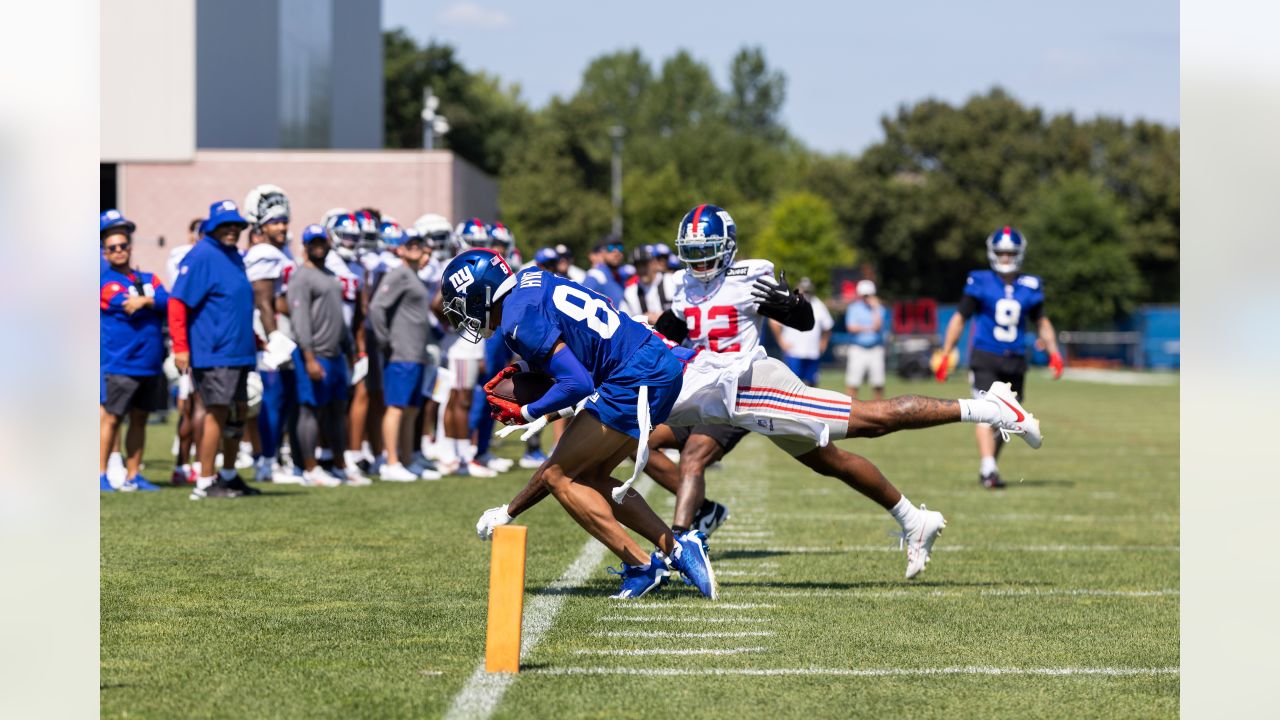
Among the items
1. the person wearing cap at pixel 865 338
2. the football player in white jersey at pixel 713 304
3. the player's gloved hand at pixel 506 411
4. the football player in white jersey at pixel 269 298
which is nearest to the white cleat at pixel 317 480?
the football player in white jersey at pixel 269 298

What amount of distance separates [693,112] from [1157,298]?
48.9 meters

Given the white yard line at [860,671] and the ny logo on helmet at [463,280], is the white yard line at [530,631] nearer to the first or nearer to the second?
the white yard line at [860,671]

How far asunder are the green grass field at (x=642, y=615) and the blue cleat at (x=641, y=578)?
0.32ft

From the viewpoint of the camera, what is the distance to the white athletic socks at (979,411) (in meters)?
7.41

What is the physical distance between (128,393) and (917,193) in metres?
64.0

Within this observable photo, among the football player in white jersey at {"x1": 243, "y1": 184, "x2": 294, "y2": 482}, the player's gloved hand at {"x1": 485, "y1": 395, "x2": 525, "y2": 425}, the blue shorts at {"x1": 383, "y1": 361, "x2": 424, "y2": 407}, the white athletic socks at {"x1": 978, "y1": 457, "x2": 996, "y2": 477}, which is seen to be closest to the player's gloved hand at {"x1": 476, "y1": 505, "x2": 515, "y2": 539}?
the player's gloved hand at {"x1": 485, "y1": 395, "x2": 525, "y2": 425}

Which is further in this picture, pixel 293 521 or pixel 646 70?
pixel 646 70

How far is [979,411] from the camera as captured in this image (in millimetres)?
7457

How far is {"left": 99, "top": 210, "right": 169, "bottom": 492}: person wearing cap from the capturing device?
11680 millimetres

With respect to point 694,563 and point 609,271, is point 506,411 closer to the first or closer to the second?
point 694,563

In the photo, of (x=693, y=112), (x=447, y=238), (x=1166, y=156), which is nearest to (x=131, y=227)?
(x=447, y=238)

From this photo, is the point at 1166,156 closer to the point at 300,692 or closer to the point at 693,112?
the point at 693,112

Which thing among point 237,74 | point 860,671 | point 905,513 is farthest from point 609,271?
point 237,74

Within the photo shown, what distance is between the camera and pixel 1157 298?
72625 mm
